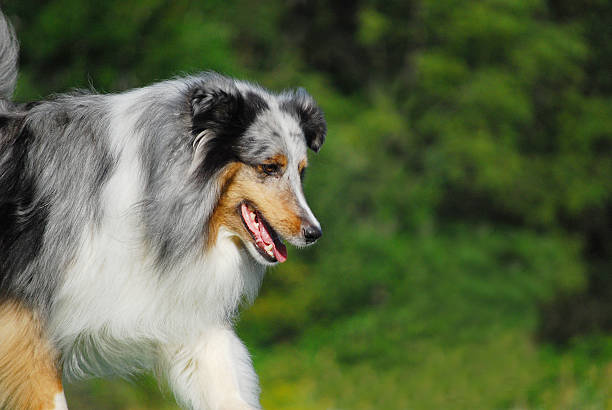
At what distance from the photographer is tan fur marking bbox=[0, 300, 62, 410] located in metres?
4.34

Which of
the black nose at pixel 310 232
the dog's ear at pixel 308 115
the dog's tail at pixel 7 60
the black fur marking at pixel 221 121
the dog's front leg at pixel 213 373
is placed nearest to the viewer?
the black fur marking at pixel 221 121

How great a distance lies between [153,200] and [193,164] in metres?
0.25

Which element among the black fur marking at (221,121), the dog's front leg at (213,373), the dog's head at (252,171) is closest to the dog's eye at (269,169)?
the dog's head at (252,171)

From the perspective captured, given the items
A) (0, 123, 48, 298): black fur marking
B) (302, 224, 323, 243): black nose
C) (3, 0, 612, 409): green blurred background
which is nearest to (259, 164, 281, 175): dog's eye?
(302, 224, 323, 243): black nose

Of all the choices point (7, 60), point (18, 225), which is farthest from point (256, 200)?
point (7, 60)

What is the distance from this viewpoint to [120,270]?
4.35m

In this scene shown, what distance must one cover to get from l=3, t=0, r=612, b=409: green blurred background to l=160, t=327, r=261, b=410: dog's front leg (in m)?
8.74

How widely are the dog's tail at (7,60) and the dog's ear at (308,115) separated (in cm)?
156

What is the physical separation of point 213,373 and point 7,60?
2142 mm

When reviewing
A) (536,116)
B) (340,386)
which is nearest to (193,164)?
(340,386)

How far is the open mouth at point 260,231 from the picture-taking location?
4.48 m

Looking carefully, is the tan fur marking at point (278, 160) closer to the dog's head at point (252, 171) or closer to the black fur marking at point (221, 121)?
the dog's head at point (252, 171)

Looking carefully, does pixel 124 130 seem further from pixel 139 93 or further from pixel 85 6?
pixel 85 6

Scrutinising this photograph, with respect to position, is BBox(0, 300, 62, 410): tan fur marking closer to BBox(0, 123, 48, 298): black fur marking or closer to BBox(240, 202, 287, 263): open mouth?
BBox(0, 123, 48, 298): black fur marking
